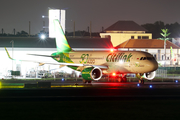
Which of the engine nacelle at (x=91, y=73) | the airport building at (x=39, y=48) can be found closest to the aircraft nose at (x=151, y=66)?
the engine nacelle at (x=91, y=73)

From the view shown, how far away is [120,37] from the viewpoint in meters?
124

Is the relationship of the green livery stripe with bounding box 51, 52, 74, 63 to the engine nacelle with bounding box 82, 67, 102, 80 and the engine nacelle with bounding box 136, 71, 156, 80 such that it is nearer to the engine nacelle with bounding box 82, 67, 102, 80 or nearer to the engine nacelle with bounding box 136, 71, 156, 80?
the engine nacelle with bounding box 82, 67, 102, 80

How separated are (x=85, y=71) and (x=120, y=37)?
85.3m

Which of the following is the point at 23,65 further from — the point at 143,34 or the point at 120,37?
the point at 143,34

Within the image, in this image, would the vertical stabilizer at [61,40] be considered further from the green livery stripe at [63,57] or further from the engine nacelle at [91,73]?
the engine nacelle at [91,73]

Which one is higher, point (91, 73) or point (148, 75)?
point (91, 73)

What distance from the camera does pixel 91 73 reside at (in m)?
39.5

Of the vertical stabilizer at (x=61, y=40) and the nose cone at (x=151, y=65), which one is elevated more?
the vertical stabilizer at (x=61, y=40)

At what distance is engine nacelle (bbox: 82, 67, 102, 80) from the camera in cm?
3959

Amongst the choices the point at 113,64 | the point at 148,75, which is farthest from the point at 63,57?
the point at 148,75

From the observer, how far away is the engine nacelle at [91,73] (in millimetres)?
39594

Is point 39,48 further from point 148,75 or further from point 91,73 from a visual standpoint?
point 148,75
